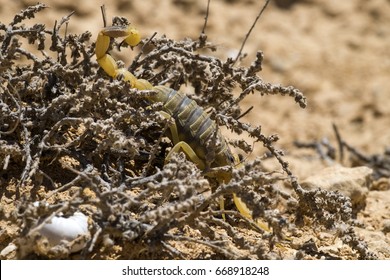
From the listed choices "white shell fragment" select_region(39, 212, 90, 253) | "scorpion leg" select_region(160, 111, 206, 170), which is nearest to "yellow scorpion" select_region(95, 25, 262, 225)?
"scorpion leg" select_region(160, 111, 206, 170)

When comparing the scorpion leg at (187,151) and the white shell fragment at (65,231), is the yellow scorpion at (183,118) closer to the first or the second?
the scorpion leg at (187,151)

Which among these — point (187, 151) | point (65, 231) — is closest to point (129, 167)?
point (187, 151)

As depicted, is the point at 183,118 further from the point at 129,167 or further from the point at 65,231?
the point at 65,231

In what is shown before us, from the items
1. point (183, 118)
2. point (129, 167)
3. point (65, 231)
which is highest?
point (183, 118)

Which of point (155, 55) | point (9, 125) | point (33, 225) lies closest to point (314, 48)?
point (155, 55)

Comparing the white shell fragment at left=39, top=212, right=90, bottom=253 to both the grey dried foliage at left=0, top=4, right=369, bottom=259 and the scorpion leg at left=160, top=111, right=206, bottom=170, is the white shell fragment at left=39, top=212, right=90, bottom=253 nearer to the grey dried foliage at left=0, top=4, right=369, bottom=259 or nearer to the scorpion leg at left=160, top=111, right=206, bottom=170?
the grey dried foliage at left=0, top=4, right=369, bottom=259

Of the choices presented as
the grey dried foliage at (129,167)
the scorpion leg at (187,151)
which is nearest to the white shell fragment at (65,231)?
the grey dried foliage at (129,167)
